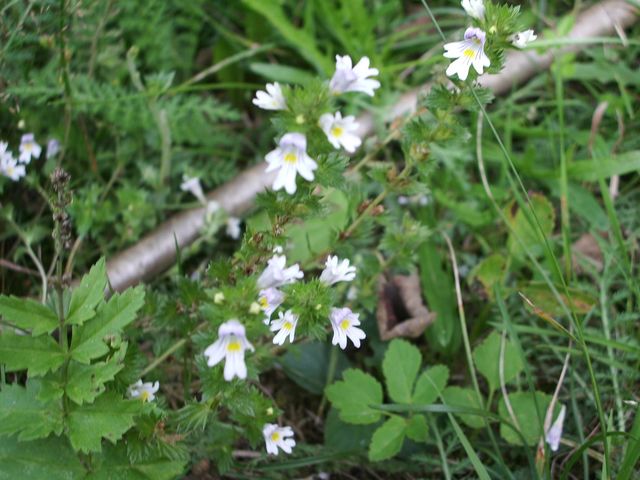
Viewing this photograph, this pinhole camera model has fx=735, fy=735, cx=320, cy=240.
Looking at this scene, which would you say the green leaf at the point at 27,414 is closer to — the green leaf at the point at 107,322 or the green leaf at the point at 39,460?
the green leaf at the point at 39,460

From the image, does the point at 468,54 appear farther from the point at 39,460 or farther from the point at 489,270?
the point at 39,460

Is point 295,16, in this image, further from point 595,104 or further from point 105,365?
point 105,365

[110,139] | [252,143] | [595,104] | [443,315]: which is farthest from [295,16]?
[443,315]

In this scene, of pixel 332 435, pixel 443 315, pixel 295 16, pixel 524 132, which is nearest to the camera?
pixel 332 435

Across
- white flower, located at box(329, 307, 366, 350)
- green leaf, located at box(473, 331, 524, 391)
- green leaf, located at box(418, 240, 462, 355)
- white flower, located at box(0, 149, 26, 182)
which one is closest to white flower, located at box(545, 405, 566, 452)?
green leaf, located at box(473, 331, 524, 391)

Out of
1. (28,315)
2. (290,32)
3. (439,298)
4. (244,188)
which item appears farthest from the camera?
(290,32)

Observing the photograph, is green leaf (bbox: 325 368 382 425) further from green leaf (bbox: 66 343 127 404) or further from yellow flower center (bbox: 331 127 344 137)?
yellow flower center (bbox: 331 127 344 137)

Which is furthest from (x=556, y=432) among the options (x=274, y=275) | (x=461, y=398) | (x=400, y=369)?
(x=274, y=275)

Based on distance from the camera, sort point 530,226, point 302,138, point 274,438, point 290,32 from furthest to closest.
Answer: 1. point 290,32
2. point 530,226
3. point 274,438
4. point 302,138
